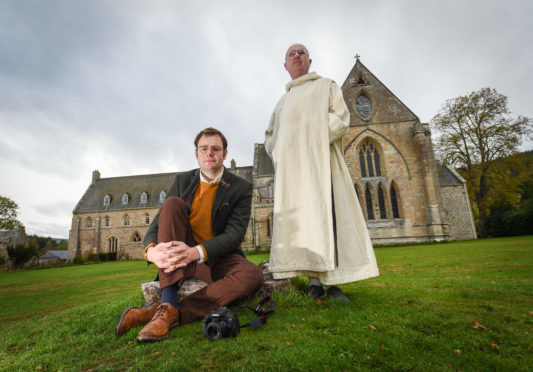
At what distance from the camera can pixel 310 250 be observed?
2.70 m

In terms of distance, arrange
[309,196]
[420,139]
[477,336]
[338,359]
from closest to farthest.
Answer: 1. [338,359]
2. [477,336]
3. [309,196]
4. [420,139]

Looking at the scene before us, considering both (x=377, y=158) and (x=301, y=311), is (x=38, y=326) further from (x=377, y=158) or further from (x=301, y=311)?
(x=377, y=158)

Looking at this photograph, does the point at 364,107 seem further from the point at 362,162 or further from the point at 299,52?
the point at 299,52

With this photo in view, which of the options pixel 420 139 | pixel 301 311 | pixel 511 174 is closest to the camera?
pixel 301 311

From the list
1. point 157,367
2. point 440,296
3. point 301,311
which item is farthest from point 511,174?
point 157,367

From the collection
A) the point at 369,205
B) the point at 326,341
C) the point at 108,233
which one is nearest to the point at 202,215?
the point at 326,341

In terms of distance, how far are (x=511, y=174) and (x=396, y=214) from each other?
12918 millimetres

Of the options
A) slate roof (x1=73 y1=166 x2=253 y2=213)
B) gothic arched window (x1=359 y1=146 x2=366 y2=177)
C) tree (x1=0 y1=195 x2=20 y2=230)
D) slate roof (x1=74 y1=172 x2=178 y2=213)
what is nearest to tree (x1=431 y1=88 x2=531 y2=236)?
gothic arched window (x1=359 y1=146 x2=366 y2=177)

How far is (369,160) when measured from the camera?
1939 cm

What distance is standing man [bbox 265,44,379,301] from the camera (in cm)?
271

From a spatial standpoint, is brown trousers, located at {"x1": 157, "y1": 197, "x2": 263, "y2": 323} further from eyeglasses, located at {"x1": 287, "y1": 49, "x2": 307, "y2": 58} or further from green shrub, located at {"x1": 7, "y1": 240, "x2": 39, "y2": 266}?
green shrub, located at {"x1": 7, "y1": 240, "x2": 39, "y2": 266}

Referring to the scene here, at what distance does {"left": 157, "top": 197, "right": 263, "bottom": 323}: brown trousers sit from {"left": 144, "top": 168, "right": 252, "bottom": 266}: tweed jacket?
127mm

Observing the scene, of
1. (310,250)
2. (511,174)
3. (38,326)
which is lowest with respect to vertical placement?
(38,326)

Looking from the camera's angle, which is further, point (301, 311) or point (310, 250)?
point (310, 250)
